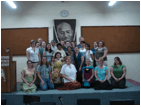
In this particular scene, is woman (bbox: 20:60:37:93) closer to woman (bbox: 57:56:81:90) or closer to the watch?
woman (bbox: 57:56:81:90)

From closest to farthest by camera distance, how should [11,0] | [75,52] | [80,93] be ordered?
1. [80,93]
2. [75,52]
3. [11,0]

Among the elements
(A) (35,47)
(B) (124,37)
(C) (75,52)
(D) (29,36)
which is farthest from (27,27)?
(B) (124,37)

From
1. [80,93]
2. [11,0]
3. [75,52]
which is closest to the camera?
[80,93]

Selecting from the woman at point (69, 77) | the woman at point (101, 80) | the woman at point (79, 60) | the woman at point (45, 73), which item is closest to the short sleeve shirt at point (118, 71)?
the woman at point (101, 80)

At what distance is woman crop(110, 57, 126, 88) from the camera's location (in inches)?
160

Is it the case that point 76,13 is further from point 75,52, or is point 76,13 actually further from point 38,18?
point 75,52

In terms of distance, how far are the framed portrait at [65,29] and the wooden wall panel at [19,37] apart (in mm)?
522

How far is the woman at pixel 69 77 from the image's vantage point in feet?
12.9

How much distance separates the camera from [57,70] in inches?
169

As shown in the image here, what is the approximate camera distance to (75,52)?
4570mm

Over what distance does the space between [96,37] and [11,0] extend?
392 cm

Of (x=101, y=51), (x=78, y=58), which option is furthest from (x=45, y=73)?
(x=101, y=51)

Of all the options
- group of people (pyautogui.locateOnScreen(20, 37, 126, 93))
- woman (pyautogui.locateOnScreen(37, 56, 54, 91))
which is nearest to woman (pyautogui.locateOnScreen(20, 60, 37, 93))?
group of people (pyautogui.locateOnScreen(20, 37, 126, 93))

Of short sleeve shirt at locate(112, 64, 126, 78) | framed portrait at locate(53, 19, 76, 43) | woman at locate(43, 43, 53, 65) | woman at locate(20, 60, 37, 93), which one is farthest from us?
framed portrait at locate(53, 19, 76, 43)
